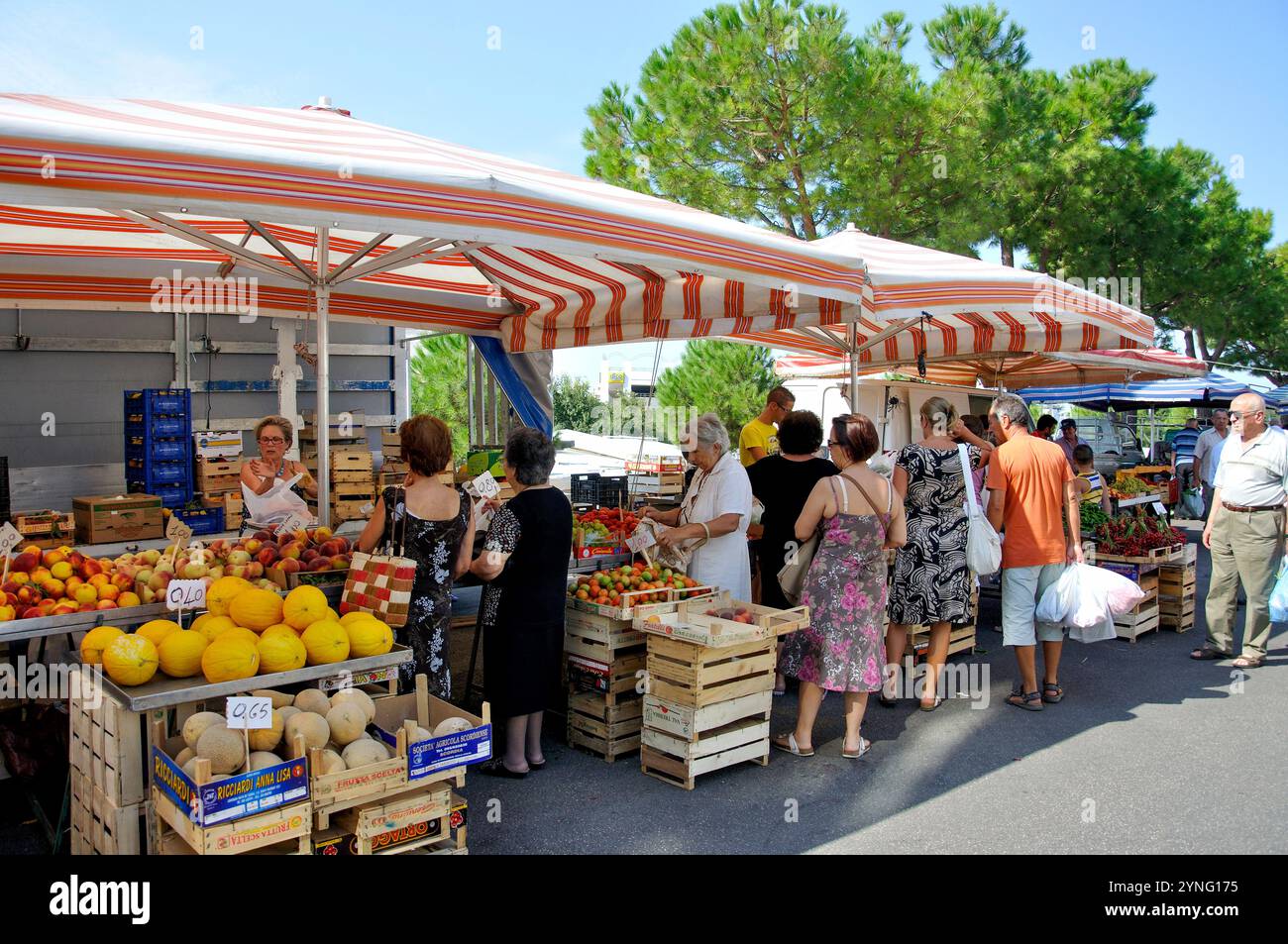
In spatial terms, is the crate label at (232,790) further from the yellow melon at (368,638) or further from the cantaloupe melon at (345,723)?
the yellow melon at (368,638)

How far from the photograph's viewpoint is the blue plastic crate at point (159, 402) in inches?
325

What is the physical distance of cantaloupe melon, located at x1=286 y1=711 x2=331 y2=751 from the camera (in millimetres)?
2893

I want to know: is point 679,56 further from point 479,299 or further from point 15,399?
point 15,399

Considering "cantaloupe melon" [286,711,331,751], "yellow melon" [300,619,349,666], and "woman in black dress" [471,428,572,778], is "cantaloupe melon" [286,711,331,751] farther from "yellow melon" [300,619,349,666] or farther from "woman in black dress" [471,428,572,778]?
"woman in black dress" [471,428,572,778]

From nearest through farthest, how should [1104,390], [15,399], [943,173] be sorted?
[15,399]
[943,173]
[1104,390]

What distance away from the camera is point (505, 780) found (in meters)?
4.39

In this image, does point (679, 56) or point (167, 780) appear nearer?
point (167, 780)

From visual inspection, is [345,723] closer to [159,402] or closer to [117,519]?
[117,519]

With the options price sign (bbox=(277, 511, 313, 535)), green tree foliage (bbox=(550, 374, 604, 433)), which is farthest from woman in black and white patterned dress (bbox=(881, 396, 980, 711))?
green tree foliage (bbox=(550, 374, 604, 433))

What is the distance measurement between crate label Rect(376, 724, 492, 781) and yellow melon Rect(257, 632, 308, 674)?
410 mm

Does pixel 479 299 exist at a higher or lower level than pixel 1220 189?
lower
